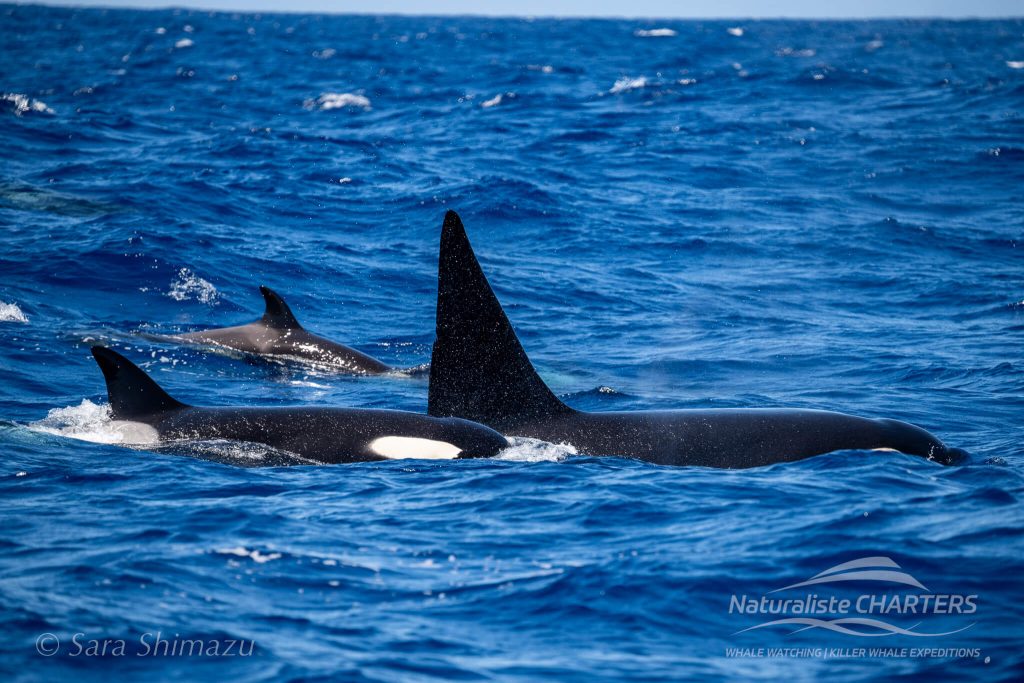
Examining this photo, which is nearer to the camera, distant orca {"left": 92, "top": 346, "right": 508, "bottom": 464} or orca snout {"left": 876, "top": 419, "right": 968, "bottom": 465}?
distant orca {"left": 92, "top": 346, "right": 508, "bottom": 464}

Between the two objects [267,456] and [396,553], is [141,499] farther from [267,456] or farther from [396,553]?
[396,553]

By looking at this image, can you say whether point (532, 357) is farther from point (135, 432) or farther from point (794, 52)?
point (794, 52)

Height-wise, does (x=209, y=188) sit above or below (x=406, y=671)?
above

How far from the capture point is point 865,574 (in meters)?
7.29

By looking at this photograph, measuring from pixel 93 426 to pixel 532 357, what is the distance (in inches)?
291

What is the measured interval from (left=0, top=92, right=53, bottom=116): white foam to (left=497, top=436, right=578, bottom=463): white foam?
29.5 meters

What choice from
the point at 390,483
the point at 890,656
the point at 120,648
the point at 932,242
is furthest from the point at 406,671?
the point at 932,242

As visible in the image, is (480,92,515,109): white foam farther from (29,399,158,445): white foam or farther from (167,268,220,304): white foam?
(29,399,158,445): white foam

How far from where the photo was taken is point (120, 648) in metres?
6.11

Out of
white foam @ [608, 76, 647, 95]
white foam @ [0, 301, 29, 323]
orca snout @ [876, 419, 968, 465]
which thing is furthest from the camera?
white foam @ [608, 76, 647, 95]

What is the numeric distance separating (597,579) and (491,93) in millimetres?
40993

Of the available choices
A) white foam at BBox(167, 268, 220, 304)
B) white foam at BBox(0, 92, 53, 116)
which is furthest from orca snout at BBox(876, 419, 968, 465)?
white foam at BBox(0, 92, 53, 116)
